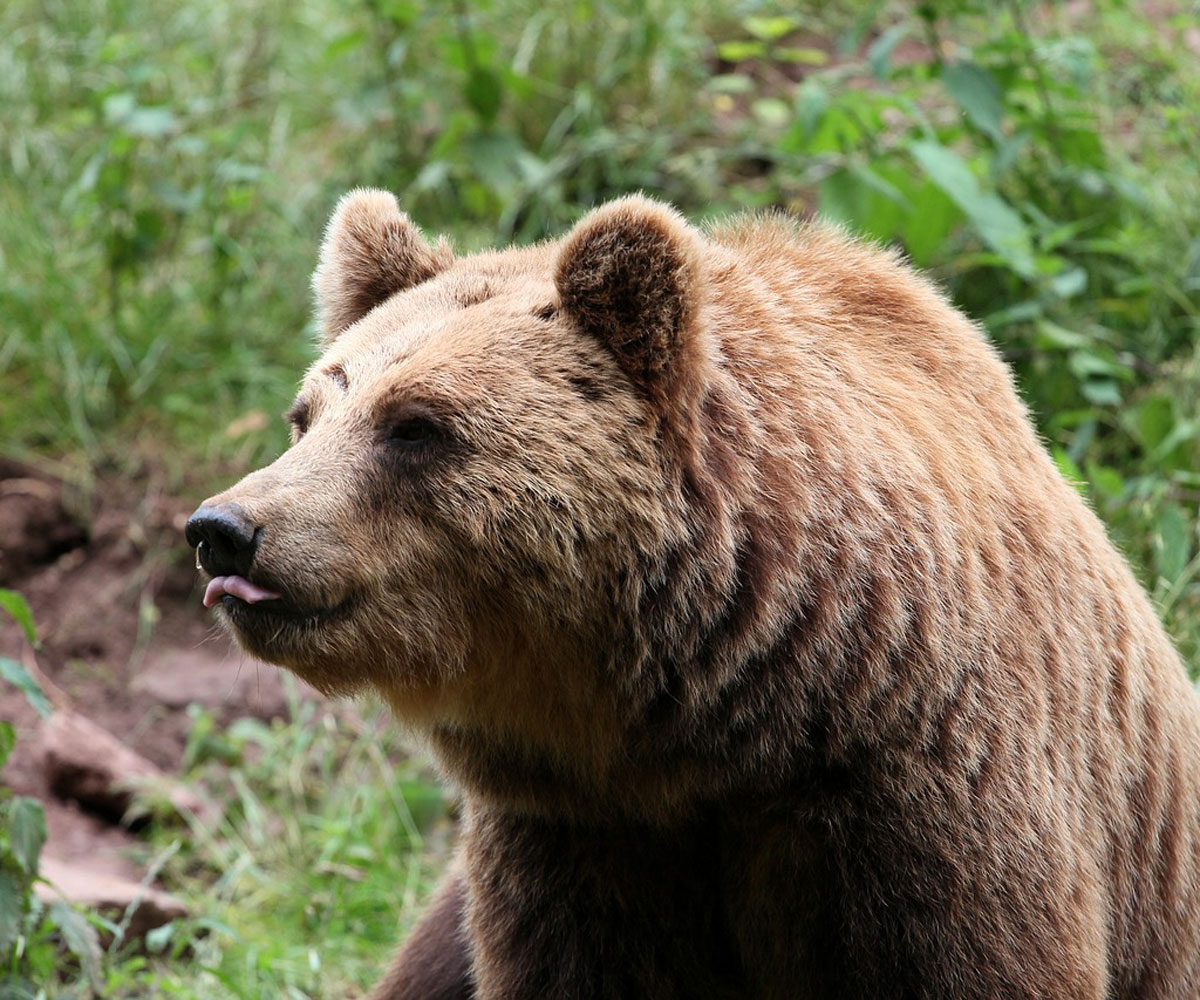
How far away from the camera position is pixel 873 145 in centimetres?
640

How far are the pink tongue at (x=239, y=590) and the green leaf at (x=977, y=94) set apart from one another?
161 inches

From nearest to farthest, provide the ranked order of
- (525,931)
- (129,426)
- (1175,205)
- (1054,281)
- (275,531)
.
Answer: (275,531)
(525,931)
(1054,281)
(1175,205)
(129,426)

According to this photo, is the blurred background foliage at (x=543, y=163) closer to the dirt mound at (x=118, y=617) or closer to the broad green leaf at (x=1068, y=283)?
the broad green leaf at (x=1068, y=283)

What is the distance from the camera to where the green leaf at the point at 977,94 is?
611 centimetres

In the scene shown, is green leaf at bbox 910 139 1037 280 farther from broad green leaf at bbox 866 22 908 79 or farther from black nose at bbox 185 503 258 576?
black nose at bbox 185 503 258 576

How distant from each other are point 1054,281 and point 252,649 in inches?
158

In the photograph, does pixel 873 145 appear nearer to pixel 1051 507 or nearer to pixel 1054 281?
pixel 1054 281

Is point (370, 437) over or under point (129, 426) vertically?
over

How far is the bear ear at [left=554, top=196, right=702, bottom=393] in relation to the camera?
3.14 metres

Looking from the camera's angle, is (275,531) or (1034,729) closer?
(275,531)

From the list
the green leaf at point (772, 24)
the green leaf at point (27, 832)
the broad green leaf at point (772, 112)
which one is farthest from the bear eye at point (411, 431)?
the broad green leaf at point (772, 112)

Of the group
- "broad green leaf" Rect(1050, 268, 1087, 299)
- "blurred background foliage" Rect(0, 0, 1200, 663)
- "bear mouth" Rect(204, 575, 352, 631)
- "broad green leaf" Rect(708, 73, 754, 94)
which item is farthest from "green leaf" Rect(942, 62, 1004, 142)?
"bear mouth" Rect(204, 575, 352, 631)

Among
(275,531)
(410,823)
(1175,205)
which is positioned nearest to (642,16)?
(1175,205)

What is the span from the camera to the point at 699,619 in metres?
3.19
